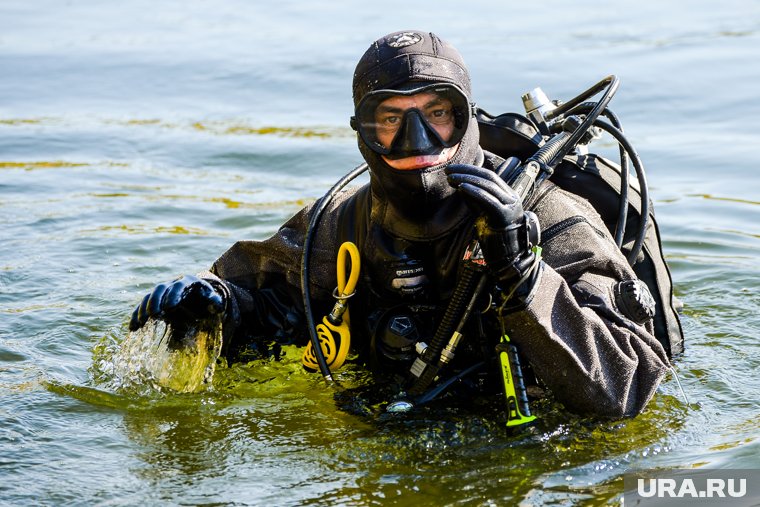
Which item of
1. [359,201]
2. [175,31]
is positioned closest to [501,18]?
[175,31]

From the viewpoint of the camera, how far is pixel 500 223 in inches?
119

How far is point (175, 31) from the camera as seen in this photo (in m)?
11.8

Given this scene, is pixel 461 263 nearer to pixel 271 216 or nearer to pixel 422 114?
pixel 422 114

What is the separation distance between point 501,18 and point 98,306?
742cm

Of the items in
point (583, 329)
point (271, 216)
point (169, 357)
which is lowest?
point (169, 357)

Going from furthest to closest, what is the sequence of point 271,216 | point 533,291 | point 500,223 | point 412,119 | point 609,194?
point 271,216 < point 609,194 < point 412,119 < point 533,291 < point 500,223

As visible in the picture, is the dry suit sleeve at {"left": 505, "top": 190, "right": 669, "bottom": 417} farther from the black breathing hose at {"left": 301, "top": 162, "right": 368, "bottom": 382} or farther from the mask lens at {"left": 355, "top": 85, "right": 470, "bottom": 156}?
the black breathing hose at {"left": 301, "top": 162, "right": 368, "bottom": 382}

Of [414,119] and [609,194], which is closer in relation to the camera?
[414,119]

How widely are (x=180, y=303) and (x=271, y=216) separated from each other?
3.00 m

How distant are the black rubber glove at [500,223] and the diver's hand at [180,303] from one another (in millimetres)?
1106

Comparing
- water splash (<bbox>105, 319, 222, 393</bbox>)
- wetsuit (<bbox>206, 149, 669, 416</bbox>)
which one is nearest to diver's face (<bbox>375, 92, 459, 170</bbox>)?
wetsuit (<bbox>206, 149, 669, 416</bbox>)

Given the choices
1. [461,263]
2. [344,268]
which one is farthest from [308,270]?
[461,263]

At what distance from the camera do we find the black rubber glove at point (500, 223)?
118 inches

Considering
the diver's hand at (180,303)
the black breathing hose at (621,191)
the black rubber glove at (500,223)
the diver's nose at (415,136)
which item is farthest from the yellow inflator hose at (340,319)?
the black breathing hose at (621,191)
